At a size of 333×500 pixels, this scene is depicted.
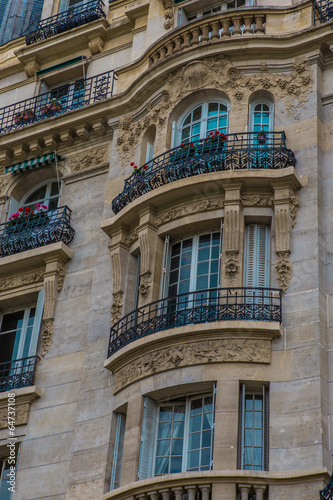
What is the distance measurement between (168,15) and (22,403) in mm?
11235

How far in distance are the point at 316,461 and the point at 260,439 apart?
4.44ft

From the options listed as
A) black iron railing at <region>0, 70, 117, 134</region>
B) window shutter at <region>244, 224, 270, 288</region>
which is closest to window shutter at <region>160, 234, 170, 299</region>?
window shutter at <region>244, 224, 270, 288</region>

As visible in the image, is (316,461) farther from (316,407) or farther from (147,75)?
(147,75)

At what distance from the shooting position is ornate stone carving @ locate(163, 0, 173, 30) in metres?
25.3

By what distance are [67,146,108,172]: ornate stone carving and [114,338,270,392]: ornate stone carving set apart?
684 centimetres

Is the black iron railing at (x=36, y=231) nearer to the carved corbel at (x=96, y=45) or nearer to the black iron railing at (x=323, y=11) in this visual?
the carved corbel at (x=96, y=45)

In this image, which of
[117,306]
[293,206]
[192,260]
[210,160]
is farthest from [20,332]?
[293,206]

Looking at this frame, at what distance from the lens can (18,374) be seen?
21312 mm

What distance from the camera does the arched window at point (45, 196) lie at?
2489cm

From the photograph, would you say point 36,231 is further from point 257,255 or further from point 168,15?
point 168,15

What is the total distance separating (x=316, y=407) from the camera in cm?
1712

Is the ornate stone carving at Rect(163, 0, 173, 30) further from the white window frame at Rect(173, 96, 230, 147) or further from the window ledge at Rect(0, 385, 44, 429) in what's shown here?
the window ledge at Rect(0, 385, 44, 429)

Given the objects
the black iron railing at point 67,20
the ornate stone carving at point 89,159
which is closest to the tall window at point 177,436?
the ornate stone carving at point 89,159

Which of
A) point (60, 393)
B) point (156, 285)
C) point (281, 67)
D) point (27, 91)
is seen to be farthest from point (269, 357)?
point (27, 91)
